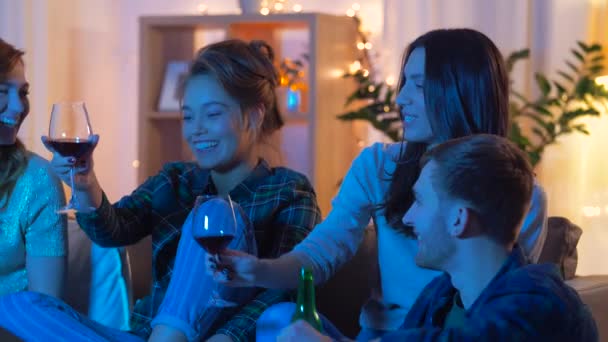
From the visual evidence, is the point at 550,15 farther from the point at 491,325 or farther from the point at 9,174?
the point at 491,325

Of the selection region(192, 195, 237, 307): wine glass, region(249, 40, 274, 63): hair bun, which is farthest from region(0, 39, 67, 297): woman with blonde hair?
region(192, 195, 237, 307): wine glass

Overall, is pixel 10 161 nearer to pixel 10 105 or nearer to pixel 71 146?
pixel 10 105

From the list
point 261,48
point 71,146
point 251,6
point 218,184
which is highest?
point 251,6

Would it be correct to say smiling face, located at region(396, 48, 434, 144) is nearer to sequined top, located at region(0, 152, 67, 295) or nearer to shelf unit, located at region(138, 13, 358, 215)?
sequined top, located at region(0, 152, 67, 295)

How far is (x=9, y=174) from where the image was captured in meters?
2.43

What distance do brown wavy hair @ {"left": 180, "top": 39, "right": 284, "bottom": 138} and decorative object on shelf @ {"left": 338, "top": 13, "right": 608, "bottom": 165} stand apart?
1.29 metres

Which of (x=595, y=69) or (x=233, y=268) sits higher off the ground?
(x=595, y=69)

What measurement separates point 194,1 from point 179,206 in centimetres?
293

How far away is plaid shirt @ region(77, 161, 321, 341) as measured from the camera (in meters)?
2.30

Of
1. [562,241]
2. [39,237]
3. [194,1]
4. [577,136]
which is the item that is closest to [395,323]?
[562,241]

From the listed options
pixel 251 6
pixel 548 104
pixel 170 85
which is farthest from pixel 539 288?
pixel 170 85

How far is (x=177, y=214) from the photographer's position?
2.42m

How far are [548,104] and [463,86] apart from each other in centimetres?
188

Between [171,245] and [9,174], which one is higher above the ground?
[9,174]
